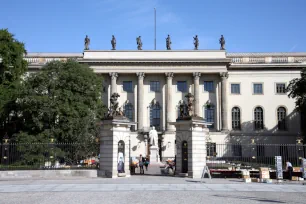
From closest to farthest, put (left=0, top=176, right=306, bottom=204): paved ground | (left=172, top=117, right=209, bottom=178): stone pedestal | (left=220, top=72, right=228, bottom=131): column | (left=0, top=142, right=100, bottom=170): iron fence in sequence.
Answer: (left=0, top=176, right=306, bottom=204): paved ground → (left=172, top=117, right=209, bottom=178): stone pedestal → (left=0, top=142, right=100, bottom=170): iron fence → (left=220, top=72, right=228, bottom=131): column

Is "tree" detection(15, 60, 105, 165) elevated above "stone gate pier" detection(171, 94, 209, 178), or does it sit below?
above

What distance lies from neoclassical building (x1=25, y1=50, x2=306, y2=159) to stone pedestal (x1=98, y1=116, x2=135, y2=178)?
3261 cm

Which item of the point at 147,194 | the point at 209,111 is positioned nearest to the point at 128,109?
the point at 209,111

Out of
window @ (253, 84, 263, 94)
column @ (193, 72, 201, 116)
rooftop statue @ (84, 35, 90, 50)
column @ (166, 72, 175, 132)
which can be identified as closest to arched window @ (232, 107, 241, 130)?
window @ (253, 84, 263, 94)

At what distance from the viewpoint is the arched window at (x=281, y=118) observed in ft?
202

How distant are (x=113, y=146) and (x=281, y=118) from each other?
140 ft

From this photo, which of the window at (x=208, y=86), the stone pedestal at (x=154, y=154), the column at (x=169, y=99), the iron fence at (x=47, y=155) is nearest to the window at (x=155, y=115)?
the column at (x=169, y=99)

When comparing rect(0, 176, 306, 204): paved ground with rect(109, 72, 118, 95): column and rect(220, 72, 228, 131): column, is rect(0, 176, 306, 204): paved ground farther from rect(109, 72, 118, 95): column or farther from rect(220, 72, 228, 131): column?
rect(109, 72, 118, 95): column

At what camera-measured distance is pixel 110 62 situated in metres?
59.7

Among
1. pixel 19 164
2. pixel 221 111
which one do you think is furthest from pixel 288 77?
pixel 19 164

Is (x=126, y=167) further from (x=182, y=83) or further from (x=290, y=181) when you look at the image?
(x=182, y=83)

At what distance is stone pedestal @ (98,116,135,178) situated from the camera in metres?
25.9

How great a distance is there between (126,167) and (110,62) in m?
34.9

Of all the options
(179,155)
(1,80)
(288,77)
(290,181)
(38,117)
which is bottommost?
(290,181)
